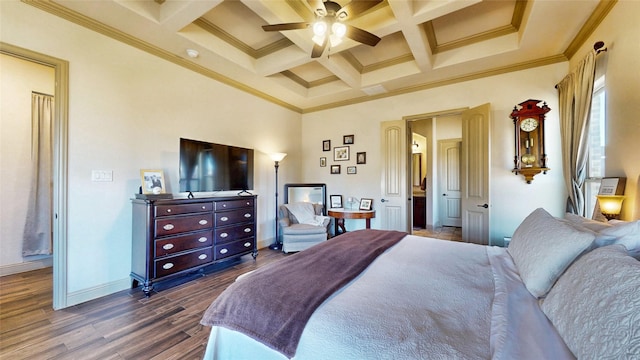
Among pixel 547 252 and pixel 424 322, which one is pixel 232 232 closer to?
pixel 424 322

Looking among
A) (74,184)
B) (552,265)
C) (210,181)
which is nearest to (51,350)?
(74,184)

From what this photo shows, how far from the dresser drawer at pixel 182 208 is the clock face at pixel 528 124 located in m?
4.22

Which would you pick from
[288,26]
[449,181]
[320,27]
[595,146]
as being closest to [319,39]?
[320,27]

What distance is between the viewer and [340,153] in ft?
15.8

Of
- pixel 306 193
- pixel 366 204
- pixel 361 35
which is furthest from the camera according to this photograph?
pixel 306 193

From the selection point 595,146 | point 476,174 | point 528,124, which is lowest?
point 476,174

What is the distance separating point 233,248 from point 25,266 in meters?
2.59

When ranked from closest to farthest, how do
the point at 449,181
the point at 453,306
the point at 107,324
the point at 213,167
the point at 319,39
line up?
the point at 453,306, the point at 107,324, the point at 319,39, the point at 213,167, the point at 449,181

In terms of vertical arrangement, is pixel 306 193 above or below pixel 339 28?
below

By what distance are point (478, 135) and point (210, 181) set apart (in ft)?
12.3

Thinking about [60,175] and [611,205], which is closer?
[611,205]

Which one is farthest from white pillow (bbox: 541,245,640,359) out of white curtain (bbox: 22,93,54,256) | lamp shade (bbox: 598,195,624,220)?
white curtain (bbox: 22,93,54,256)

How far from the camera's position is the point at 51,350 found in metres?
1.70

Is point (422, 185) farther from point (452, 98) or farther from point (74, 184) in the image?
point (74, 184)
